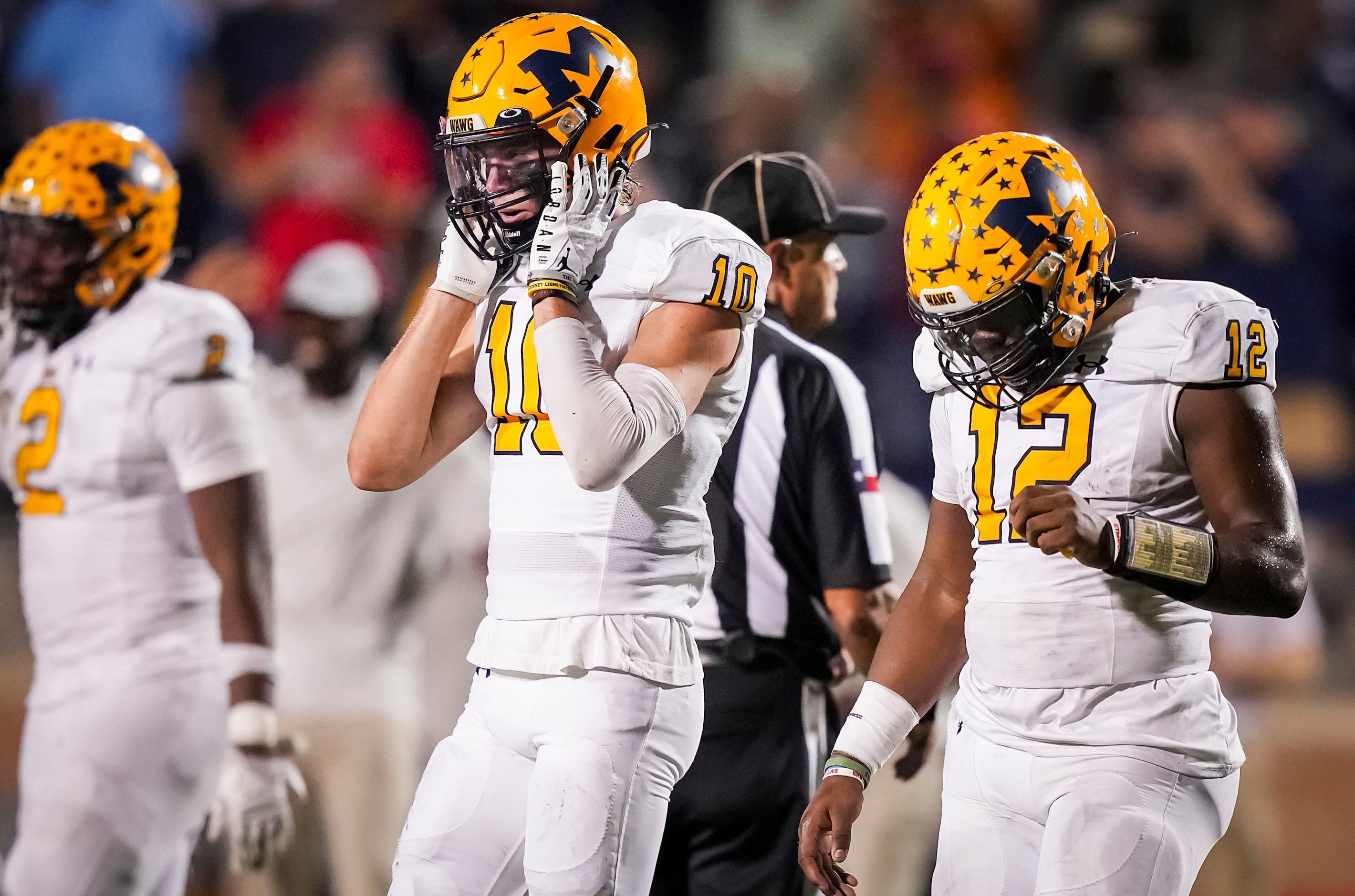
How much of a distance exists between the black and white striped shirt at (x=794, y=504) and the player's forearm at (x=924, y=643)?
0.46 metres

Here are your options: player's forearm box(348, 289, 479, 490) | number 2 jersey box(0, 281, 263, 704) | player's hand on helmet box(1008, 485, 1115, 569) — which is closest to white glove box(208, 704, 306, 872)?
number 2 jersey box(0, 281, 263, 704)

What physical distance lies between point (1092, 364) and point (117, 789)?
2.23 metres

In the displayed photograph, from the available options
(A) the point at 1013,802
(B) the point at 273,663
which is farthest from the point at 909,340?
(A) the point at 1013,802

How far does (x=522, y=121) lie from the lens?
2684 millimetres

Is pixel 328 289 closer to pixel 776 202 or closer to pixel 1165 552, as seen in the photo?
pixel 776 202

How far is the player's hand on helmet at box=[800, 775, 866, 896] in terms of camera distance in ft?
8.81

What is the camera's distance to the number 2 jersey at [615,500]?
260 centimetres

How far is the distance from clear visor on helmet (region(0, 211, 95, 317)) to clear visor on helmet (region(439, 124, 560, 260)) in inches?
53.7

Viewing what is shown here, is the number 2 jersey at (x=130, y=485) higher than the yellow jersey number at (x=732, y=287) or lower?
lower

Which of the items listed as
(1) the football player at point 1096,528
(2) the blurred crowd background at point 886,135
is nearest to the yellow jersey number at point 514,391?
(1) the football player at point 1096,528

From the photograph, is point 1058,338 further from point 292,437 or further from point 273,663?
point 292,437

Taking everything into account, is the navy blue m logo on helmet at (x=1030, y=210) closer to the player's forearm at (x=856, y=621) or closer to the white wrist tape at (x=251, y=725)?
the player's forearm at (x=856, y=621)

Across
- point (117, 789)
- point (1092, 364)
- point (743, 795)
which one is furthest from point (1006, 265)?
point (117, 789)

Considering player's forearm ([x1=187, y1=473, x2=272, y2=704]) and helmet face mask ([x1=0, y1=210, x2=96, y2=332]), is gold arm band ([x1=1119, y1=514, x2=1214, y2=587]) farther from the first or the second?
helmet face mask ([x1=0, y1=210, x2=96, y2=332])
